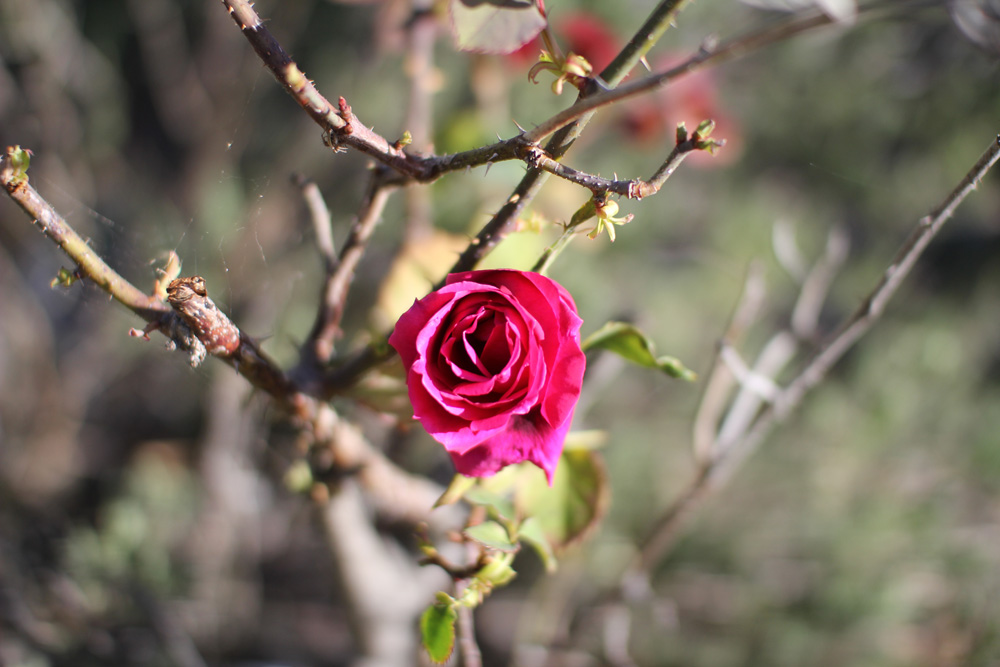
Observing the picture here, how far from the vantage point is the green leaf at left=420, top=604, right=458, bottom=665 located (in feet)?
0.99

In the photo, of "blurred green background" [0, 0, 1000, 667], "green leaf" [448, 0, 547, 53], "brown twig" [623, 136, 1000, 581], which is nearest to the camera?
"green leaf" [448, 0, 547, 53]

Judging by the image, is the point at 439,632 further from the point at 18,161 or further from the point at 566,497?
the point at 18,161

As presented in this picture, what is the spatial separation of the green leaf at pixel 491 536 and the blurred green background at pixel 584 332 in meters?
0.26

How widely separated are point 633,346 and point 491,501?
4.4 inches

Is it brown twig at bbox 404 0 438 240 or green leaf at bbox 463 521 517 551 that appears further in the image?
brown twig at bbox 404 0 438 240

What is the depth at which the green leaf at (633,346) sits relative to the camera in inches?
12.9

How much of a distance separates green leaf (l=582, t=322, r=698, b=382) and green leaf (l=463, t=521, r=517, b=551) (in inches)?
4.3

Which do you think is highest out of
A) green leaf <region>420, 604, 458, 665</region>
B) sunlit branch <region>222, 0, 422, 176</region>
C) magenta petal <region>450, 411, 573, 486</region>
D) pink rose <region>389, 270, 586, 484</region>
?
sunlit branch <region>222, 0, 422, 176</region>

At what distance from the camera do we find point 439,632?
0.30m

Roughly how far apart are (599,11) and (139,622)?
1259 millimetres

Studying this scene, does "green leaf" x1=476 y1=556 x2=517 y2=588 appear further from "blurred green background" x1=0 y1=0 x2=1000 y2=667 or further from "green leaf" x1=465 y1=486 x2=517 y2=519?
"blurred green background" x1=0 y1=0 x2=1000 y2=667

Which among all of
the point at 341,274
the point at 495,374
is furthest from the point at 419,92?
the point at 495,374

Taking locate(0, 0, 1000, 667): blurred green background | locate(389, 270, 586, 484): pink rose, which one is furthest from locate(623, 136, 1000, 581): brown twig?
locate(389, 270, 586, 484): pink rose

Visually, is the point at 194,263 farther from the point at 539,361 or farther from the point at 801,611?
the point at 801,611
